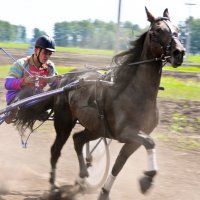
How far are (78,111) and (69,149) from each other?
2.41 metres

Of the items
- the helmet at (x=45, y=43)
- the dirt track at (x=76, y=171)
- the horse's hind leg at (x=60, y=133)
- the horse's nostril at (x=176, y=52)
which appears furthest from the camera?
the horse's hind leg at (x=60, y=133)

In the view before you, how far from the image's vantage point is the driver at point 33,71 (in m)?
5.62

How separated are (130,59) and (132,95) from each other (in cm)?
42

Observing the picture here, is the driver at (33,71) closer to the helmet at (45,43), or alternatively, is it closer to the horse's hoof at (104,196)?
the helmet at (45,43)

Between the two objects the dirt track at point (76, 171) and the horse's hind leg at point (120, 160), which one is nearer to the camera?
the horse's hind leg at point (120, 160)

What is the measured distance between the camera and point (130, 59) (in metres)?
4.92

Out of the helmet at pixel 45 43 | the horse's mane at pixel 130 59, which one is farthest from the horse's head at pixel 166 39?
the helmet at pixel 45 43

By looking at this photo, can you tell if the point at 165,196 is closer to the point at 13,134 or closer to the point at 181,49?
the point at 181,49

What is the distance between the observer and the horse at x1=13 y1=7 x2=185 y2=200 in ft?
14.6

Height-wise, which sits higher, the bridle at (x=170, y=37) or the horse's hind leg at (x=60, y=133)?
the bridle at (x=170, y=37)

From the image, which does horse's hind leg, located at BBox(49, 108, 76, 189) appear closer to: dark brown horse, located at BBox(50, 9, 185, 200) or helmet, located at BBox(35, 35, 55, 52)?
dark brown horse, located at BBox(50, 9, 185, 200)

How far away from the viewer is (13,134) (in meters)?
8.89

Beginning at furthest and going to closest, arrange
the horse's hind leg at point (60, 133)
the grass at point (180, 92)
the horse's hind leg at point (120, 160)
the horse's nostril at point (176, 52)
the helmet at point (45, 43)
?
the grass at point (180, 92)
the horse's hind leg at point (60, 133)
the helmet at point (45, 43)
the horse's hind leg at point (120, 160)
the horse's nostril at point (176, 52)

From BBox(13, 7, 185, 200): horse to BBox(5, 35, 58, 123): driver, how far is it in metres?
0.61
